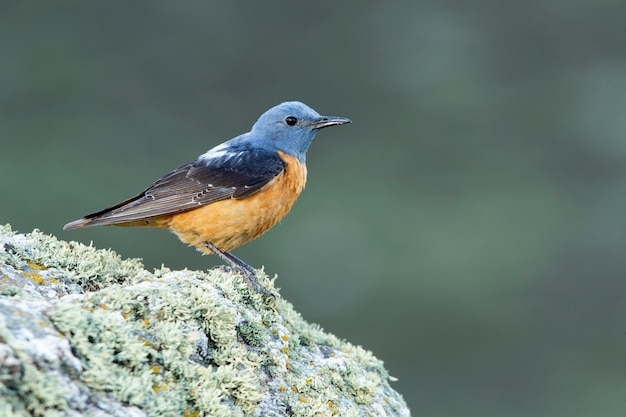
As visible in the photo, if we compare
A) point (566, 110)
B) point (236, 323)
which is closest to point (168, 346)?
point (236, 323)

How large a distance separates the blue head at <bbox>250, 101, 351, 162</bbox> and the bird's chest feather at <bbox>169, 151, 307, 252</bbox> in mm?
804

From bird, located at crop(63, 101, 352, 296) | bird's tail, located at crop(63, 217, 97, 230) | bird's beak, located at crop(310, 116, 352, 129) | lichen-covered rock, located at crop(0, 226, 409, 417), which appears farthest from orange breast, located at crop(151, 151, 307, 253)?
lichen-covered rock, located at crop(0, 226, 409, 417)

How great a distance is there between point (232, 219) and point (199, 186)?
0.50 meters

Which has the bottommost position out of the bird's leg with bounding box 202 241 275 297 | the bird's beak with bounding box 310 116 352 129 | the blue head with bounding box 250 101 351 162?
the bird's leg with bounding box 202 241 275 297

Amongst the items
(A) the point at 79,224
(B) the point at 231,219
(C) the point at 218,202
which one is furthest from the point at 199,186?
(A) the point at 79,224

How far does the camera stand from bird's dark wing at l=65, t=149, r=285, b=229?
274 inches

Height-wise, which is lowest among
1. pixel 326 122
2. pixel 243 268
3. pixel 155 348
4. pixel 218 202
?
pixel 155 348

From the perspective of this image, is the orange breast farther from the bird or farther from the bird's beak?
the bird's beak

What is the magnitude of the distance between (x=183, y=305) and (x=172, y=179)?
324 centimetres

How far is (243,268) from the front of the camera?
237 inches

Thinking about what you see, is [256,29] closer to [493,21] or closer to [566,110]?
[493,21]

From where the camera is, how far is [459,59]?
31781mm

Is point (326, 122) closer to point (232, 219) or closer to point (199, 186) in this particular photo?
point (199, 186)

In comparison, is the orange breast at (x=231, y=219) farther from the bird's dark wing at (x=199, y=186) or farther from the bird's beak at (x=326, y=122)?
the bird's beak at (x=326, y=122)
